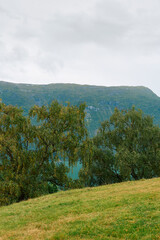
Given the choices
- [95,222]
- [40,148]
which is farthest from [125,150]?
[95,222]

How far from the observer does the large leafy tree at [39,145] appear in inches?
1033

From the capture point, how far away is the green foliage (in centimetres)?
3875

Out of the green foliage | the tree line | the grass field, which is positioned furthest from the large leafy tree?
the green foliage

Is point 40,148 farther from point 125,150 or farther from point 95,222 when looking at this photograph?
point 95,222

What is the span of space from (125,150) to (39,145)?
58.6 ft

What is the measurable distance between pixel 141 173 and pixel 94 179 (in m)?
9.57

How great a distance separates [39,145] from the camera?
2812cm

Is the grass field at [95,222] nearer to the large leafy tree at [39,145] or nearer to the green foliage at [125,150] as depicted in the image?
the large leafy tree at [39,145]

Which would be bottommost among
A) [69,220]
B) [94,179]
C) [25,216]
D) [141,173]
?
[94,179]

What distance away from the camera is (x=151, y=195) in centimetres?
1510

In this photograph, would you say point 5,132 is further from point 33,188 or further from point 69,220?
point 69,220

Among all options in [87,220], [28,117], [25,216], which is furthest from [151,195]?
[28,117]

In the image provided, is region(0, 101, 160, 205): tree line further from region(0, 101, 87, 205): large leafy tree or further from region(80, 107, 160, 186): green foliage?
region(80, 107, 160, 186): green foliage

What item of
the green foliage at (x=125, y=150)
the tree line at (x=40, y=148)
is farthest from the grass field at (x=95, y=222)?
the green foliage at (x=125, y=150)
